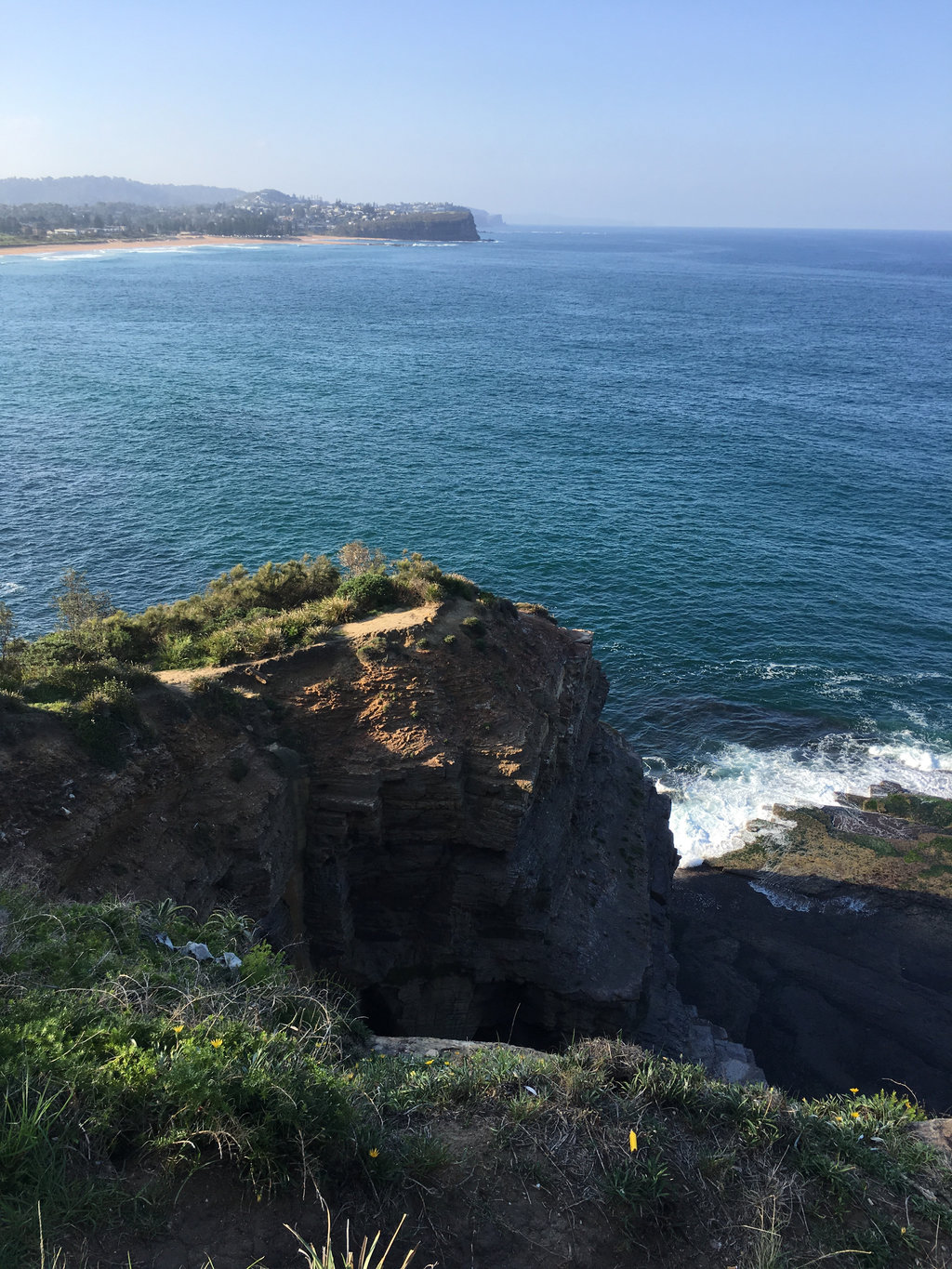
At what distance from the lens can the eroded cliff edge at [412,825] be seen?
78.0ft

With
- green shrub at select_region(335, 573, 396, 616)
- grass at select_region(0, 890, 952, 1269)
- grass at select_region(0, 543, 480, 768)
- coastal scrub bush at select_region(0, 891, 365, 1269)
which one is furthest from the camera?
green shrub at select_region(335, 573, 396, 616)

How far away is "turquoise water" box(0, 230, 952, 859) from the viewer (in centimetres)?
5141

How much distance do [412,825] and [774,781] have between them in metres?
28.2

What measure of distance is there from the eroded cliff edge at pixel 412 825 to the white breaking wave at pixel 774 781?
14034 mm

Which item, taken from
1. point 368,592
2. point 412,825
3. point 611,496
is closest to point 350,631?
point 368,592

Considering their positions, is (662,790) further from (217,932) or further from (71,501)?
(71,501)

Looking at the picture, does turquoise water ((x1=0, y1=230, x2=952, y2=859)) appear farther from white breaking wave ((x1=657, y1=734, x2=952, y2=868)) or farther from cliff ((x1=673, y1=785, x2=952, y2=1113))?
cliff ((x1=673, y1=785, x2=952, y2=1113))

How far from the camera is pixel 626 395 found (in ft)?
355

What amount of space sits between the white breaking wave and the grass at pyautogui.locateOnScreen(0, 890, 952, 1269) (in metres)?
30.5

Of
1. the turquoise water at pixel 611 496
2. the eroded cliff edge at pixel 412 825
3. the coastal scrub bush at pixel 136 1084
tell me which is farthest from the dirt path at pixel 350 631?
the turquoise water at pixel 611 496

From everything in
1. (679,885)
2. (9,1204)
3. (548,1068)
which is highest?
(9,1204)

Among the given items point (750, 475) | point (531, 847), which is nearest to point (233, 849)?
point (531, 847)

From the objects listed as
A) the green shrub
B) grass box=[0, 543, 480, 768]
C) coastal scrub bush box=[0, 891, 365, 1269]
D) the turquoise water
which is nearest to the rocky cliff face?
the turquoise water

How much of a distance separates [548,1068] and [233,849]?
13.1m
